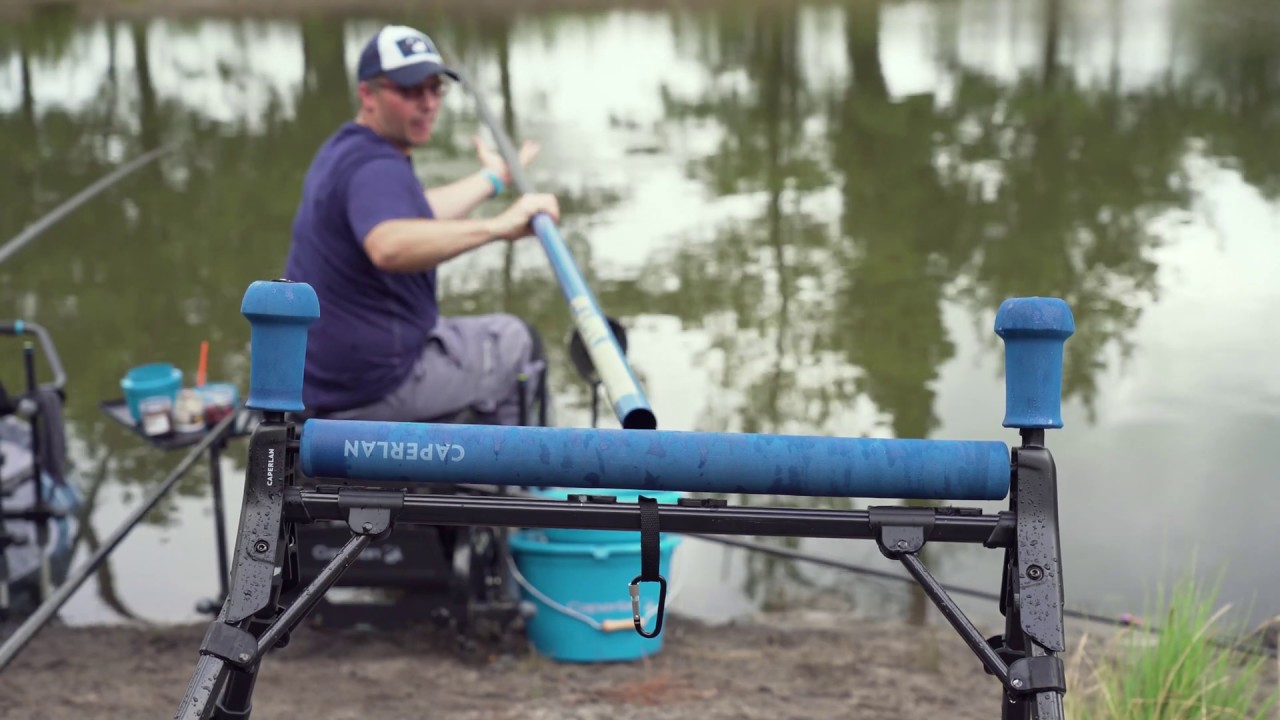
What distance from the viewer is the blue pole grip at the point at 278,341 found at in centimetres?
182

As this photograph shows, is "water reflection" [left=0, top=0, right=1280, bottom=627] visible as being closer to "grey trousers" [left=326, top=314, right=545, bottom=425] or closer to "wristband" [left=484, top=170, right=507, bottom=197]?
"grey trousers" [left=326, top=314, right=545, bottom=425]

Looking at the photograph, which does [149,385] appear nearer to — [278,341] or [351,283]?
[351,283]

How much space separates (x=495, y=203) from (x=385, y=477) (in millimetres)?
7897

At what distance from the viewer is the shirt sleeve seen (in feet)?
12.5

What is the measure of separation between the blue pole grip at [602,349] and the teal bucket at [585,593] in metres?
0.94

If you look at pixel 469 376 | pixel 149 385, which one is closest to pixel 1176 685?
pixel 469 376

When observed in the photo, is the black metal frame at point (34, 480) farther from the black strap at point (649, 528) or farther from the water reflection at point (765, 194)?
the black strap at point (649, 528)

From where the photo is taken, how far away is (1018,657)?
183cm

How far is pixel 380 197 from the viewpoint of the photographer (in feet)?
12.5

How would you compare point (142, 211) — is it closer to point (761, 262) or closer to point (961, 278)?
point (761, 262)

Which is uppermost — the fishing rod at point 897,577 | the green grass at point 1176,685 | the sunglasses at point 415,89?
the sunglasses at point 415,89

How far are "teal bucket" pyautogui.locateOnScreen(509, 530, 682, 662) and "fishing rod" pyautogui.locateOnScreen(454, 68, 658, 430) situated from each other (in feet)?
3.00

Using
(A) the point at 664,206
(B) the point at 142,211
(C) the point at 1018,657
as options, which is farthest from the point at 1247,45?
(C) the point at 1018,657

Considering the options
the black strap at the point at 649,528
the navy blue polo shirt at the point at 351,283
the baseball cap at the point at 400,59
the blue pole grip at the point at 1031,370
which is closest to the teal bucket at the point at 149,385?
the navy blue polo shirt at the point at 351,283
